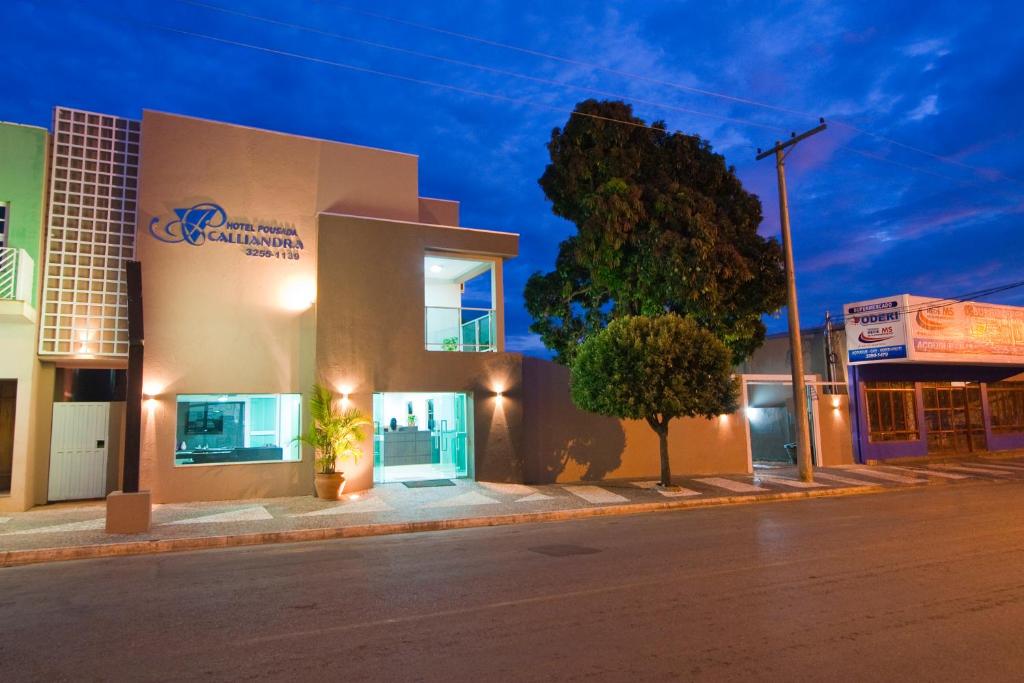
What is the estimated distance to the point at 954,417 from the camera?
24.7 m

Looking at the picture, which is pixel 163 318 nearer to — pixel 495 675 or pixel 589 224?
pixel 589 224

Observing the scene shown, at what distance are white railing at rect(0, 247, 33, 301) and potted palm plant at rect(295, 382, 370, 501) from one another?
18.8ft

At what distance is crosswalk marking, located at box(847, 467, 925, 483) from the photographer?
17.4 metres

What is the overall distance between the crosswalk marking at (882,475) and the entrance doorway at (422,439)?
11.0 m

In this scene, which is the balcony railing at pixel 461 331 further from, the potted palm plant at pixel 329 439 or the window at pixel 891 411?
the window at pixel 891 411

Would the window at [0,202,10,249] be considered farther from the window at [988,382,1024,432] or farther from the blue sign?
the window at [988,382,1024,432]

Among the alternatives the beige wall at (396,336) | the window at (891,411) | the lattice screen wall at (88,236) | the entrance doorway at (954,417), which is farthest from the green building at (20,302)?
the entrance doorway at (954,417)

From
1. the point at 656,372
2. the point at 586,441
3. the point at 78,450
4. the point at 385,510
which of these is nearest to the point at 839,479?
the point at 586,441

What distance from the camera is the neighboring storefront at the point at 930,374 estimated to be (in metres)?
21.8

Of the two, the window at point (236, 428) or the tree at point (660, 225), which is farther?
the tree at point (660, 225)

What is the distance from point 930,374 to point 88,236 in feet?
85.2

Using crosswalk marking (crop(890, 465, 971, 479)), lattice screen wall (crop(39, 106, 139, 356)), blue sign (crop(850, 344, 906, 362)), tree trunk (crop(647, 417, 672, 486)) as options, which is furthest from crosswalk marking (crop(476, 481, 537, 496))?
blue sign (crop(850, 344, 906, 362))

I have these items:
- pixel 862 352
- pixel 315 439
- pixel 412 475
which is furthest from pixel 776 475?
pixel 315 439

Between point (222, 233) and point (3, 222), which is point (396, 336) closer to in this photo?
point (222, 233)
